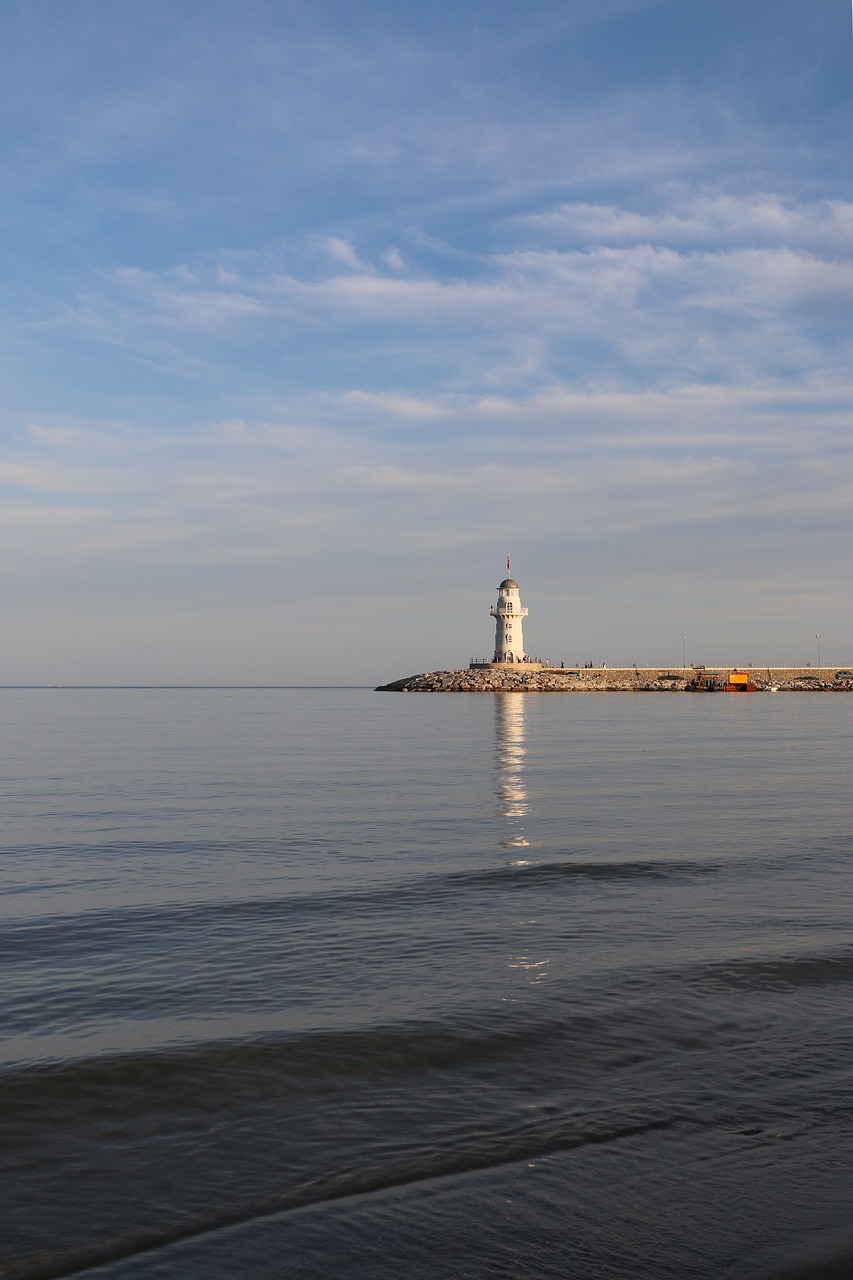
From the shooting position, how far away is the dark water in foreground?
628cm

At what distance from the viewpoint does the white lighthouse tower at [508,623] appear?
6796 inches

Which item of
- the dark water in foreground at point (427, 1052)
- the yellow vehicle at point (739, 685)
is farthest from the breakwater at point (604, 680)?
the dark water in foreground at point (427, 1052)

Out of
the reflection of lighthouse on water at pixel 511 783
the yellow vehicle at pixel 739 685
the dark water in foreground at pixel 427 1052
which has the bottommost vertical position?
the reflection of lighthouse on water at pixel 511 783

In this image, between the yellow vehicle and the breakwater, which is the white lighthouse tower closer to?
the breakwater

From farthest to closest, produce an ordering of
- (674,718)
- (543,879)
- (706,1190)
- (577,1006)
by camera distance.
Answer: (674,718), (543,879), (577,1006), (706,1190)

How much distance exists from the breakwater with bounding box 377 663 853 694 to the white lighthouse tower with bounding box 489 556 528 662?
7.28 feet

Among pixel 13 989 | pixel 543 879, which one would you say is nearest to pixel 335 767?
pixel 543 879

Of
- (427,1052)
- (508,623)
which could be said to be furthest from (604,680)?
(427,1052)

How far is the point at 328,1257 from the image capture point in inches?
236

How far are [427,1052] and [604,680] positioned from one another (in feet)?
564

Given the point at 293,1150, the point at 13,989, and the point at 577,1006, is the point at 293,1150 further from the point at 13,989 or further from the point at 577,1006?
the point at 13,989

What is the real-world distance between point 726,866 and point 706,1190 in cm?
1282

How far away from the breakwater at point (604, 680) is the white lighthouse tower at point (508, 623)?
7.28 ft

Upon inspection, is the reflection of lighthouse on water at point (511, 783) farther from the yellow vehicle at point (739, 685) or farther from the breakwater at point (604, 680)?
the yellow vehicle at point (739, 685)
